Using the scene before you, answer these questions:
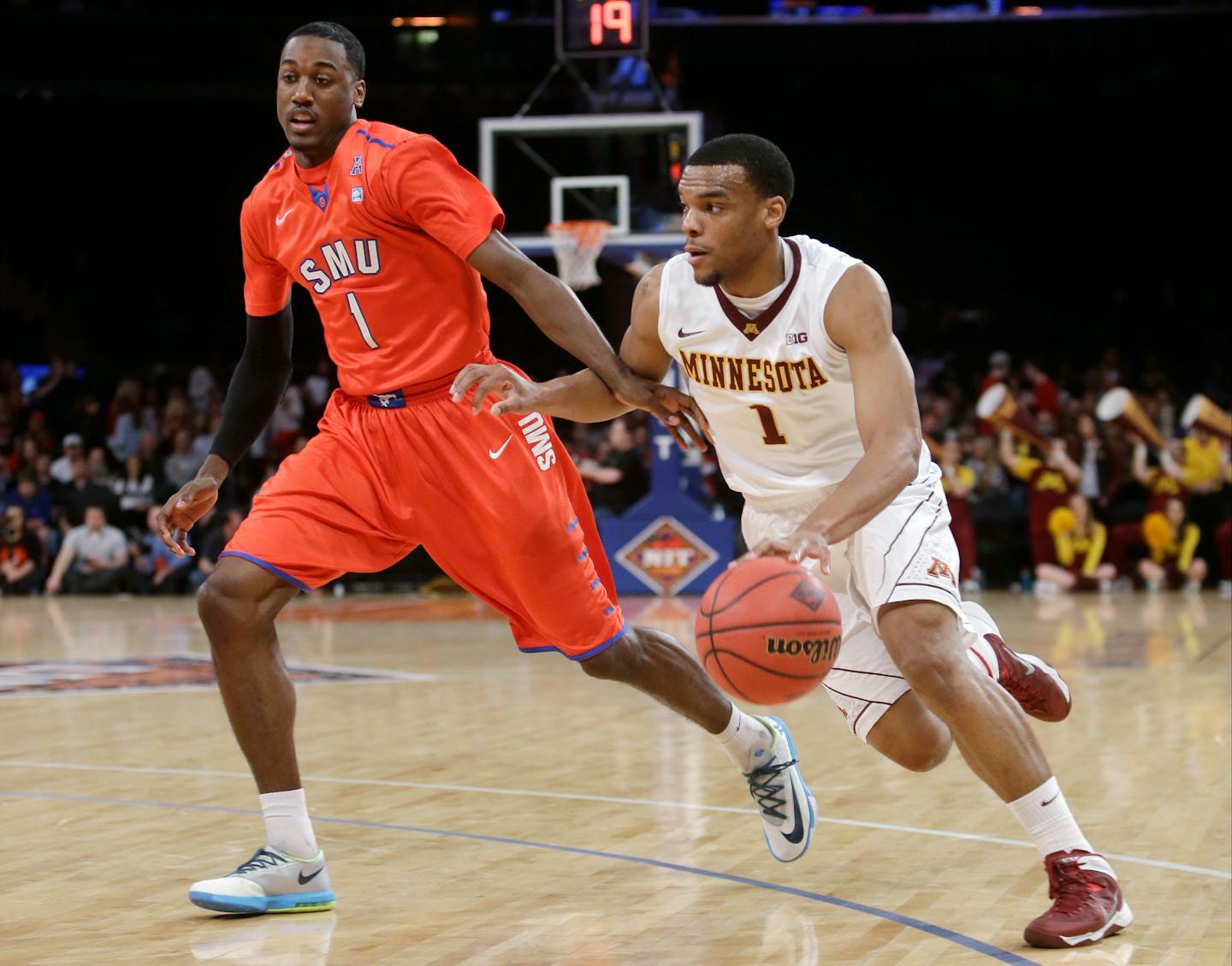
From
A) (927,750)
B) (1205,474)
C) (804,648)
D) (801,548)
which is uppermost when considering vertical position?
(801,548)

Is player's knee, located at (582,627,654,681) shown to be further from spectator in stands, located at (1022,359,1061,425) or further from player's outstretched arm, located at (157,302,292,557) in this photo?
spectator in stands, located at (1022,359,1061,425)

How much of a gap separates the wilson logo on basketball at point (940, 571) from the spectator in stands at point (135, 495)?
1357 cm

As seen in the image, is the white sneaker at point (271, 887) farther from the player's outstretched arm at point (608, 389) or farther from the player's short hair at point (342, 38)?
the player's short hair at point (342, 38)

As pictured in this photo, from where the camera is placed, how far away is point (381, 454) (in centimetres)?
450

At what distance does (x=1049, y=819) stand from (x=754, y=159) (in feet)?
5.88

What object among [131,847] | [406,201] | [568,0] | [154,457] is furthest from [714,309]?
[154,457]

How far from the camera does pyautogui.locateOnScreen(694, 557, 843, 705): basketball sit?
142 inches

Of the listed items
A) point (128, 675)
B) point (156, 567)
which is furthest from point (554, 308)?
point (156, 567)

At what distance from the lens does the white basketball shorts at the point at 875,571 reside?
13.5 feet

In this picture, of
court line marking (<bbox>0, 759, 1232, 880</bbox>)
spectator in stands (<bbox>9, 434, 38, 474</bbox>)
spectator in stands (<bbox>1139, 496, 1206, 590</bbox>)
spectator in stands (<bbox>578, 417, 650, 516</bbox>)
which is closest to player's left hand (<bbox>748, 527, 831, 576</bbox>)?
court line marking (<bbox>0, 759, 1232, 880</bbox>)

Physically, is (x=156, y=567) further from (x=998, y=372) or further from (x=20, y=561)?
(x=998, y=372)

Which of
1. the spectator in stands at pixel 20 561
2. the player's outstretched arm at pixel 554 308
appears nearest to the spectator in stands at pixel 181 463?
the spectator in stands at pixel 20 561

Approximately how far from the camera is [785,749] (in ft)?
16.5

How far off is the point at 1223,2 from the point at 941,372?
533 cm
